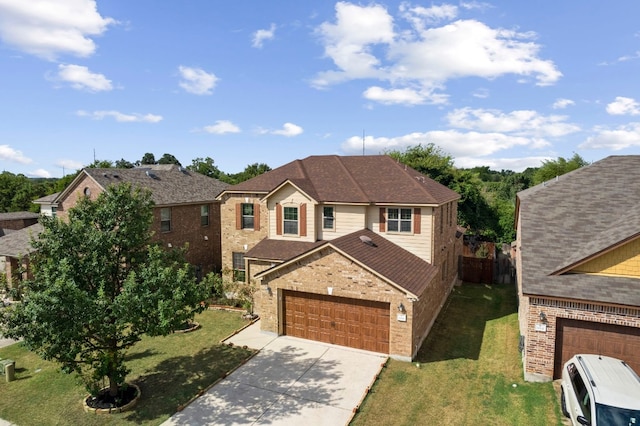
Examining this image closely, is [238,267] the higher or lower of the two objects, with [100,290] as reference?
lower

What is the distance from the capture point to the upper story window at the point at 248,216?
2381 centimetres

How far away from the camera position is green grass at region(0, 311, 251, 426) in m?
11.9

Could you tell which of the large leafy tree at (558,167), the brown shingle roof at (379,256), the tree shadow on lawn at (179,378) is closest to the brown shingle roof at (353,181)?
the brown shingle roof at (379,256)

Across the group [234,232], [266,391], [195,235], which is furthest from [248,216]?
[266,391]

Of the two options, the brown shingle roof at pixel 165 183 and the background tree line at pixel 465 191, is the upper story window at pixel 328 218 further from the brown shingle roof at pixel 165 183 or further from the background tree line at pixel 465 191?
the background tree line at pixel 465 191

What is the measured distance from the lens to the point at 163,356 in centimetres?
1595

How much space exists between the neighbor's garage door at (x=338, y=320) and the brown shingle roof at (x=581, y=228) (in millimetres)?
5669

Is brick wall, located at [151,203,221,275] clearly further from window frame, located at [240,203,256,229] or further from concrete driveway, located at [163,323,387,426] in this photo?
concrete driveway, located at [163,323,387,426]

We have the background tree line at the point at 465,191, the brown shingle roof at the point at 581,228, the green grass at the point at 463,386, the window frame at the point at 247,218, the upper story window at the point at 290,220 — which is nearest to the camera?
the green grass at the point at 463,386

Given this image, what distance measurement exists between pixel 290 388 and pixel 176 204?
16591mm

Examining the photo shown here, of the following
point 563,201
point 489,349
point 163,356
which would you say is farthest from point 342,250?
point 563,201

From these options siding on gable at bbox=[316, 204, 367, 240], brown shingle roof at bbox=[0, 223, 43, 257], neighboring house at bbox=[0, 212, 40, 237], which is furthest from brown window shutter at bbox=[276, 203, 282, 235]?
neighboring house at bbox=[0, 212, 40, 237]

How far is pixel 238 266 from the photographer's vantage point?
24391 millimetres

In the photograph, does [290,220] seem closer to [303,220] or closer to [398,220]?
[303,220]
